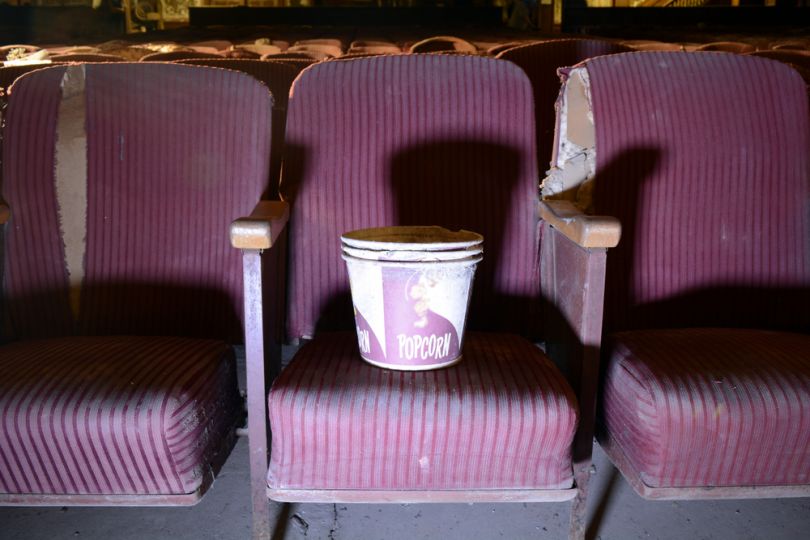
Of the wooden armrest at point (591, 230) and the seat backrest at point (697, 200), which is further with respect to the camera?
the seat backrest at point (697, 200)

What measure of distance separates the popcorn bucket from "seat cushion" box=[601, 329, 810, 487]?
25cm

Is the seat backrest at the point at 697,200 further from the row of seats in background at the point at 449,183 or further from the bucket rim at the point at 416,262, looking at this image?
the bucket rim at the point at 416,262

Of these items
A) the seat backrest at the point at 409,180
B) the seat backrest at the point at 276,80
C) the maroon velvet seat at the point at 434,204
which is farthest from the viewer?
the seat backrest at the point at 276,80

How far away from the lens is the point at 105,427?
2.63 ft

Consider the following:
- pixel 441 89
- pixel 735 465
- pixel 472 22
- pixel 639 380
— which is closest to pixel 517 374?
pixel 639 380

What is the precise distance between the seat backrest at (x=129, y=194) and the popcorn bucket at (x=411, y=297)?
35 centimetres

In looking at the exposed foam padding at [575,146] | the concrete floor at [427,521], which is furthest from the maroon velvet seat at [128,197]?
the exposed foam padding at [575,146]

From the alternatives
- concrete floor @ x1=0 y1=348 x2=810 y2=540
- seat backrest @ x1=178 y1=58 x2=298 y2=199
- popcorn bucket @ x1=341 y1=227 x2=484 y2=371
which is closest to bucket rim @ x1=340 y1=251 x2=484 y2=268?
popcorn bucket @ x1=341 y1=227 x2=484 y2=371

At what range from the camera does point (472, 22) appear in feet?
20.7

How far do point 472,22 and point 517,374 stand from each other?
596cm

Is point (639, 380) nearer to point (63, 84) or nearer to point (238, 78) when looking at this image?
point (238, 78)

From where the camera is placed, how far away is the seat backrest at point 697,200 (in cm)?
119

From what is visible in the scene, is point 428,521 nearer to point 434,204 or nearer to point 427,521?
point 427,521

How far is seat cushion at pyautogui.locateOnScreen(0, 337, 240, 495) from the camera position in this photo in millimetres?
803
